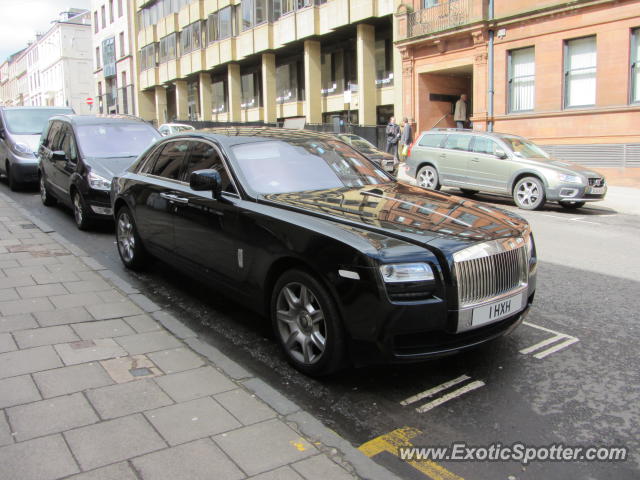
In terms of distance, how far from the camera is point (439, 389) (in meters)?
3.84

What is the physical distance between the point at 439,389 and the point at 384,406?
1.44 ft

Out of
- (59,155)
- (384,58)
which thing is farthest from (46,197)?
(384,58)

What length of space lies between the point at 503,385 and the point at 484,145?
35.4 ft

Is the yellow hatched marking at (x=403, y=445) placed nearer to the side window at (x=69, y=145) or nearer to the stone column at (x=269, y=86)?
the side window at (x=69, y=145)

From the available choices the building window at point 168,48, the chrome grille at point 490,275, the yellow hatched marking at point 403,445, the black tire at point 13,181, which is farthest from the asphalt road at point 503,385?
the building window at point 168,48

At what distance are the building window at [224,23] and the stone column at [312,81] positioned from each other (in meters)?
8.76

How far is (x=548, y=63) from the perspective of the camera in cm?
1934

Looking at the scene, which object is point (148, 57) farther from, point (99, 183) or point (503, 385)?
point (503, 385)

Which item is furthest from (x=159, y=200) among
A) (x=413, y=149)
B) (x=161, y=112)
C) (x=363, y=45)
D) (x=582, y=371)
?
(x=161, y=112)

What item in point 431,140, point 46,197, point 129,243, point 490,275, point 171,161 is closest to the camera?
point 490,275

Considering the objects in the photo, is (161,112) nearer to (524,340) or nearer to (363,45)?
(363,45)

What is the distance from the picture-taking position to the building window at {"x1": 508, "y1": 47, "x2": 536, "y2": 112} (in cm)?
2017

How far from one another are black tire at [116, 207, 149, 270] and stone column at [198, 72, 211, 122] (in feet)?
124

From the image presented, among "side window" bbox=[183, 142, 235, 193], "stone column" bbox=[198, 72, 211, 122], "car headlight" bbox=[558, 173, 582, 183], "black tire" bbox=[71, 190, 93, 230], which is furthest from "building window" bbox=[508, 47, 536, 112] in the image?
"stone column" bbox=[198, 72, 211, 122]
